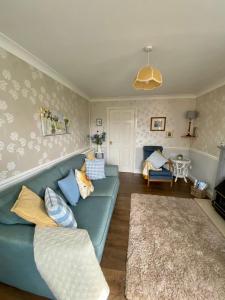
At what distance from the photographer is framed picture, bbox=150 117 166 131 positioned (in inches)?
165

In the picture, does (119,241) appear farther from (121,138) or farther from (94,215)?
(121,138)

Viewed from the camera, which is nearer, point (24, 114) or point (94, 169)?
point (24, 114)

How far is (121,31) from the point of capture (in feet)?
4.54

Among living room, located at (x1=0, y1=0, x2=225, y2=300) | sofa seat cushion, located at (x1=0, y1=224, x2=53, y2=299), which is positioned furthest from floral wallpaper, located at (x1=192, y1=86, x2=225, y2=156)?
sofa seat cushion, located at (x1=0, y1=224, x2=53, y2=299)

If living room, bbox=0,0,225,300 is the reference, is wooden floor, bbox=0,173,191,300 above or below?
below

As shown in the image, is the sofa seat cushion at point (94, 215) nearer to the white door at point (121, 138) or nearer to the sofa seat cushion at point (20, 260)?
the sofa seat cushion at point (20, 260)

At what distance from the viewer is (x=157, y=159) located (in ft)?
11.9

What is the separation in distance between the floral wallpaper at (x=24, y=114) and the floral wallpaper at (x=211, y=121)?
3.09m

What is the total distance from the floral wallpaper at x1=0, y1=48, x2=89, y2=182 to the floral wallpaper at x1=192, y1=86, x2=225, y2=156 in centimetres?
309

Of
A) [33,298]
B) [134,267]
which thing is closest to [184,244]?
[134,267]

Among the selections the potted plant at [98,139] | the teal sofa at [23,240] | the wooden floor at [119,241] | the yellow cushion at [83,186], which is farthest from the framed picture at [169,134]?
the teal sofa at [23,240]

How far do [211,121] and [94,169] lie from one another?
2.74 metres

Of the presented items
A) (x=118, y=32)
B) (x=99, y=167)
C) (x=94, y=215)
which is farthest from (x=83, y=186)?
(x=118, y=32)

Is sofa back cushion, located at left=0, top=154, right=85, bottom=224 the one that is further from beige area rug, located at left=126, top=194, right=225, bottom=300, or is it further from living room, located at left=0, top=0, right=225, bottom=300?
beige area rug, located at left=126, top=194, right=225, bottom=300
